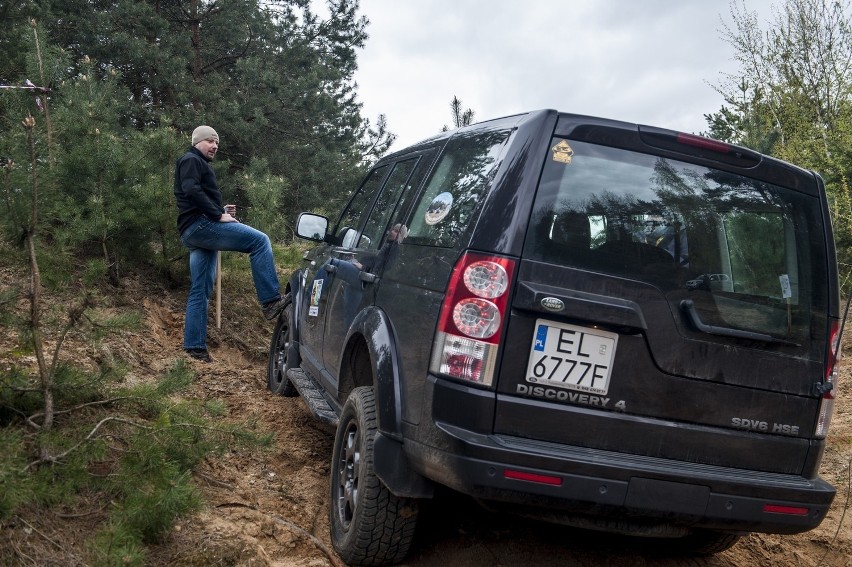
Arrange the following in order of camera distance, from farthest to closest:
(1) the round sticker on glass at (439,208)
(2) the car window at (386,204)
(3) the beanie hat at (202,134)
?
1. (3) the beanie hat at (202,134)
2. (2) the car window at (386,204)
3. (1) the round sticker on glass at (439,208)

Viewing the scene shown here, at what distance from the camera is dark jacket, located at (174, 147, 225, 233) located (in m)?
5.89

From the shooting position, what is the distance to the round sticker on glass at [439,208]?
3049mm

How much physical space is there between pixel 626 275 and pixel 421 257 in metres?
0.85

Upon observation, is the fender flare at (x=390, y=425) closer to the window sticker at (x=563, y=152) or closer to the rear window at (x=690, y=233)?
the rear window at (x=690, y=233)

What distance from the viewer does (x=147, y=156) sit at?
697cm

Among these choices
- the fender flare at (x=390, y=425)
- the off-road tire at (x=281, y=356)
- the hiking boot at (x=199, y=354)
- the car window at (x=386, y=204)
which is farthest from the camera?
A: the hiking boot at (x=199, y=354)

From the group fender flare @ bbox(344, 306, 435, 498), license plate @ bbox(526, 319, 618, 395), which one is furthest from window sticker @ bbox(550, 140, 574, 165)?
fender flare @ bbox(344, 306, 435, 498)

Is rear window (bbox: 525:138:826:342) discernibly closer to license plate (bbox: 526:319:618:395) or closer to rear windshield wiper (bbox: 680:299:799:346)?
rear windshield wiper (bbox: 680:299:799:346)

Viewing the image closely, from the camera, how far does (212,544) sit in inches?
116

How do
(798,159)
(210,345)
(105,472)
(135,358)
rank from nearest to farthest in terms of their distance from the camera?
(105,472)
(135,358)
(210,345)
(798,159)

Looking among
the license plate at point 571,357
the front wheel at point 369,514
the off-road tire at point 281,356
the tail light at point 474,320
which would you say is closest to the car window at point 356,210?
the off-road tire at point 281,356

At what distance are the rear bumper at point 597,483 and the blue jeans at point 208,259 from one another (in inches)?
156

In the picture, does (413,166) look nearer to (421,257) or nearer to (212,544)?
(421,257)

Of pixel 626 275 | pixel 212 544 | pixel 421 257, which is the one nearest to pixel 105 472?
pixel 212 544
